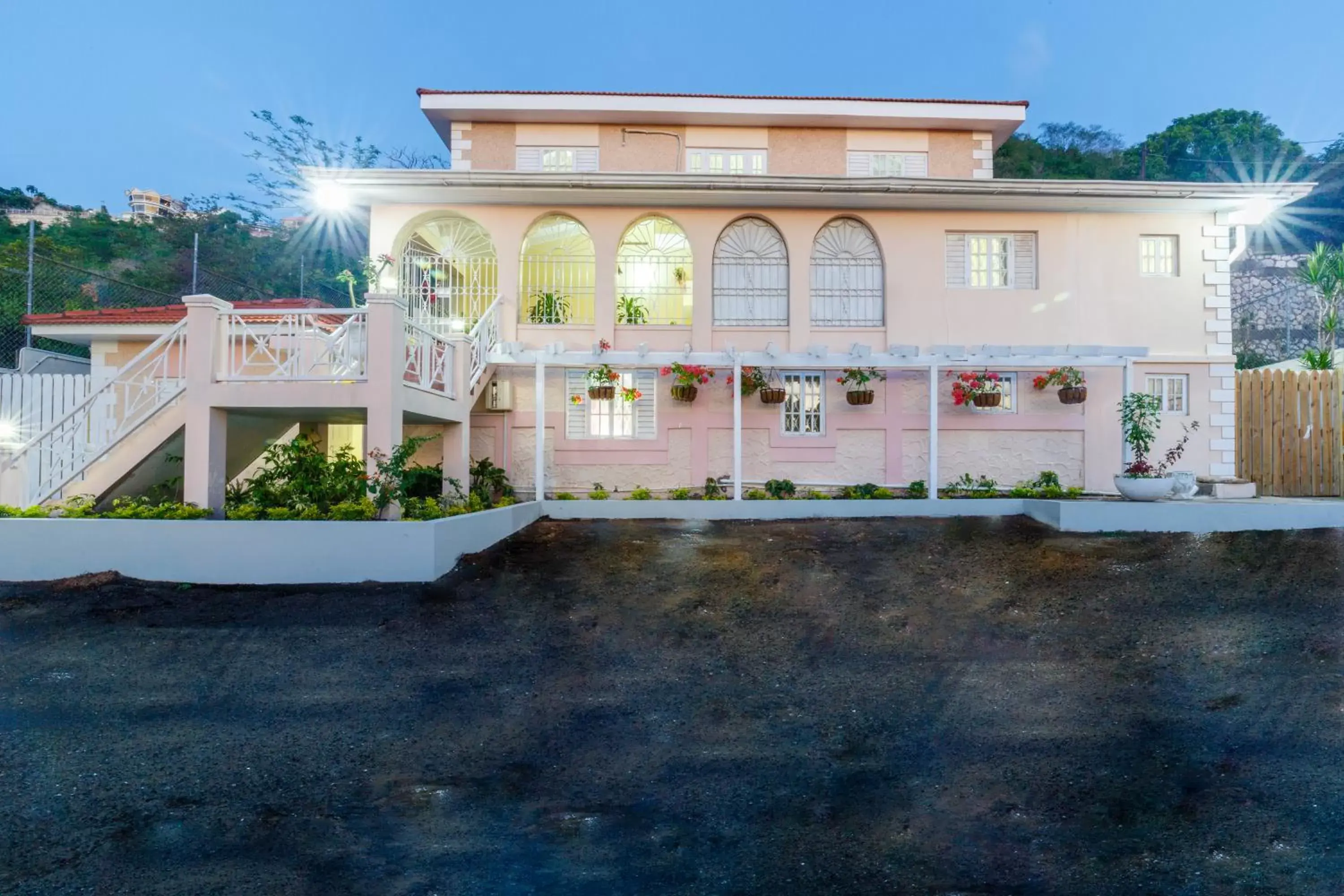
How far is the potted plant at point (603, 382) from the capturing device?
12125 mm

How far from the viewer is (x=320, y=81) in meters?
131

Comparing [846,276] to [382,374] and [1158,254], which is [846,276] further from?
[382,374]

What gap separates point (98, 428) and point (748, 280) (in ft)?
29.7

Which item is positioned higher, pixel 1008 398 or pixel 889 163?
pixel 889 163

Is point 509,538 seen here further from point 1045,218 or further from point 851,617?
point 1045,218

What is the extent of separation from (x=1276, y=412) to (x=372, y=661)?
1405cm

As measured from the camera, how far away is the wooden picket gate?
12.7 metres

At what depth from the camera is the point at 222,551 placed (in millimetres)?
7887

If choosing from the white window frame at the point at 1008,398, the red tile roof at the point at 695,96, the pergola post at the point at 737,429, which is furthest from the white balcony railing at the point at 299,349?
the white window frame at the point at 1008,398

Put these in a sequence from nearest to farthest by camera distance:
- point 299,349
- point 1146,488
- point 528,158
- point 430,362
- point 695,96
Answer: point 299,349 < point 430,362 < point 1146,488 < point 695,96 < point 528,158

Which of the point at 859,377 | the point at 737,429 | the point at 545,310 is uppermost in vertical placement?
the point at 545,310

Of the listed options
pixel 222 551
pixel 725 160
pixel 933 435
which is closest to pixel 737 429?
pixel 933 435

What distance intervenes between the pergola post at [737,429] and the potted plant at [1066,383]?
4765 mm

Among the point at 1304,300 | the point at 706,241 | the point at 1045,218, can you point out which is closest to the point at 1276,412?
the point at 1045,218
